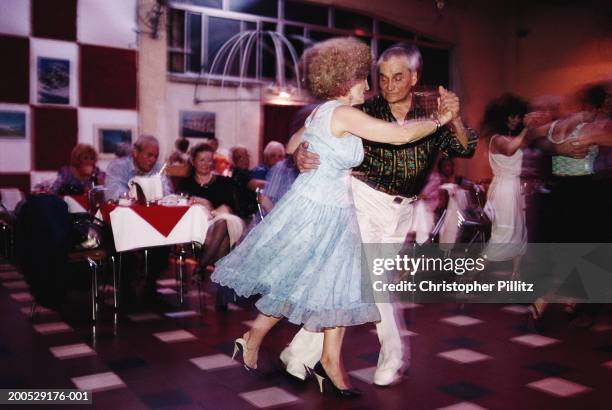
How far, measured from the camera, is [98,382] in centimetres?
284

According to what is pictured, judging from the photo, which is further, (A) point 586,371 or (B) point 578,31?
(B) point 578,31

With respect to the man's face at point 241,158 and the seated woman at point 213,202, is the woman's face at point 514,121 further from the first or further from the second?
the man's face at point 241,158

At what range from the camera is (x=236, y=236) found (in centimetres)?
469

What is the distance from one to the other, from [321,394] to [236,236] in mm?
2145

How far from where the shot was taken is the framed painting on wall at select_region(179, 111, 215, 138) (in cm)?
1006

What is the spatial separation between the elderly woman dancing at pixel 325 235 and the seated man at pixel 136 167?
2.33 metres

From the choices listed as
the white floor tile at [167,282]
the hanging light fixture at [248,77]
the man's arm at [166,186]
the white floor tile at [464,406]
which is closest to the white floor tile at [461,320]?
the white floor tile at [464,406]

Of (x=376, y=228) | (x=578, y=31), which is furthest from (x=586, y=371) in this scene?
(x=578, y=31)

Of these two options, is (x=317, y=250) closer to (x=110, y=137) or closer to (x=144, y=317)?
(x=144, y=317)

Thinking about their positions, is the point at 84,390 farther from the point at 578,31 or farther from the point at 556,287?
the point at 578,31

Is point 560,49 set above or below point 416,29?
below

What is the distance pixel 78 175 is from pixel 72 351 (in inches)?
89.0

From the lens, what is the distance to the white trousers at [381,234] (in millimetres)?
2805

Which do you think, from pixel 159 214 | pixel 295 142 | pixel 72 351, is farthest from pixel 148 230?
pixel 295 142
